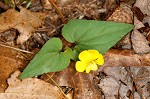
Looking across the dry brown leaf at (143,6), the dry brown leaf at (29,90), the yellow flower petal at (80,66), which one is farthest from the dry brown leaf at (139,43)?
the dry brown leaf at (29,90)

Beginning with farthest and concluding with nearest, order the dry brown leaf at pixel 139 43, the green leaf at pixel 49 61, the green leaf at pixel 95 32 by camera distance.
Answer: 1. the dry brown leaf at pixel 139 43
2. the green leaf at pixel 95 32
3. the green leaf at pixel 49 61

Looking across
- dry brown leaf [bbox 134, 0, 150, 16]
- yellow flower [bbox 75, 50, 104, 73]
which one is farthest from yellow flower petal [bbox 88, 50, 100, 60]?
dry brown leaf [bbox 134, 0, 150, 16]

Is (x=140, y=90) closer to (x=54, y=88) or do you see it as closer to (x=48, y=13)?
(x=54, y=88)

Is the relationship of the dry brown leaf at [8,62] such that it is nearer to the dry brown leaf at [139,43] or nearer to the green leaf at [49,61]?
the green leaf at [49,61]

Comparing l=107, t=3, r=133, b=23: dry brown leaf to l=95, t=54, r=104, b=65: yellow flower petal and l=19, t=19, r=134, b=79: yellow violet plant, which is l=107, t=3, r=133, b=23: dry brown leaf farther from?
l=95, t=54, r=104, b=65: yellow flower petal

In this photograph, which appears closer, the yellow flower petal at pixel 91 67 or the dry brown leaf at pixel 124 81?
the yellow flower petal at pixel 91 67
